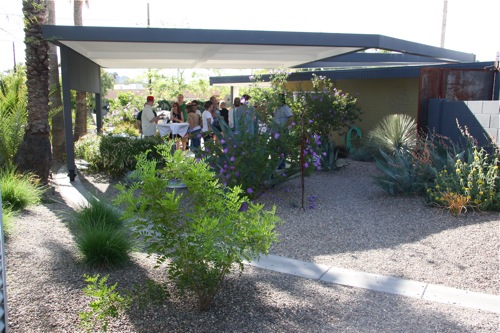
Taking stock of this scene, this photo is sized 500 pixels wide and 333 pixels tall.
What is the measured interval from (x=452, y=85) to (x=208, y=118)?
5.92 meters

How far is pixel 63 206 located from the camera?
7.72 m

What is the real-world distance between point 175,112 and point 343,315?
11.4 metres

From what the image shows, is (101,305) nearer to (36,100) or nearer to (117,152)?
(36,100)

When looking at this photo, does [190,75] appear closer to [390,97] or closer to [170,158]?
[390,97]

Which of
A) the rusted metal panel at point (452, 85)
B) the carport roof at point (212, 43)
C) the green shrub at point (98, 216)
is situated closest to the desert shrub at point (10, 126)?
the carport roof at point (212, 43)

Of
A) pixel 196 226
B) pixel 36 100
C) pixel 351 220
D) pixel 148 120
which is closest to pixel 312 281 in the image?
pixel 196 226

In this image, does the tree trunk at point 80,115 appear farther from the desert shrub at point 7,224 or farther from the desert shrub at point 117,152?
the desert shrub at point 7,224

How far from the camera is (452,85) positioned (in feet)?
35.4

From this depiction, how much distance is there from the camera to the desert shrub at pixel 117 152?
10508 millimetres

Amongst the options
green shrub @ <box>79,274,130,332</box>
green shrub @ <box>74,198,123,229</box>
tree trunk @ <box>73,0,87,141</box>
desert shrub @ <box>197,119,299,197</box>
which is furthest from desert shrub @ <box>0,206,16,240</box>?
tree trunk @ <box>73,0,87,141</box>

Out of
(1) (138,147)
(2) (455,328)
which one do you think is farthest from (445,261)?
(1) (138,147)

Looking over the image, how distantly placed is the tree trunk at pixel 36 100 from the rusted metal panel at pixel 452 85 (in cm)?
752

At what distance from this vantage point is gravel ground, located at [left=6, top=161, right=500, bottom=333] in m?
3.88

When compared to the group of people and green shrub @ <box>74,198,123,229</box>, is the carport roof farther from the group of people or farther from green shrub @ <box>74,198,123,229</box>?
green shrub @ <box>74,198,123,229</box>
